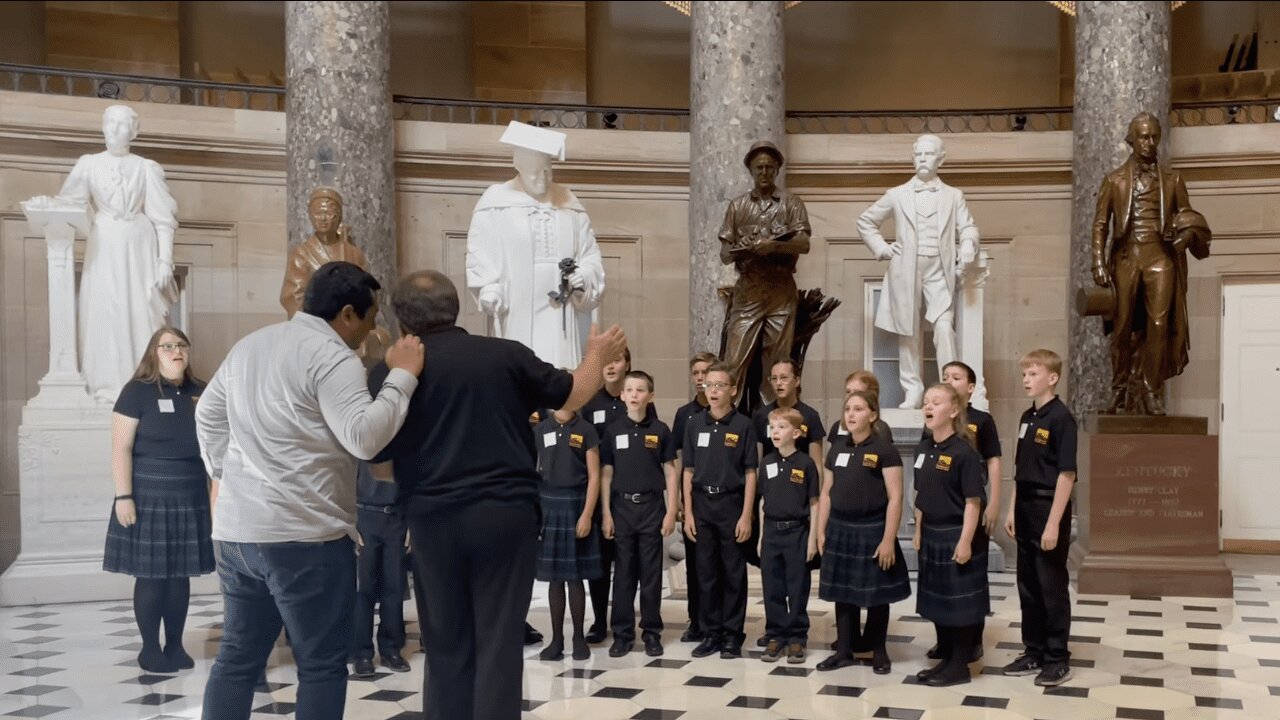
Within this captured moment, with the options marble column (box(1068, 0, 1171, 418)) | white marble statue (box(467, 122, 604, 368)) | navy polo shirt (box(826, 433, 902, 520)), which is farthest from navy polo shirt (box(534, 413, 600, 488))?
marble column (box(1068, 0, 1171, 418))

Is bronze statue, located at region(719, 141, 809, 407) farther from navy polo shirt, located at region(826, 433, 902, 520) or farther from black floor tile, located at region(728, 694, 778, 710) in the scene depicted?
black floor tile, located at region(728, 694, 778, 710)

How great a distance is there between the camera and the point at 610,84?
14656 mm

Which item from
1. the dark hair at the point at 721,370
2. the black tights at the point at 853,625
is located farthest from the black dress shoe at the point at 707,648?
the dark hair at the point at 721,370

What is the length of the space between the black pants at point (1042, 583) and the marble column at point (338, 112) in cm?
564

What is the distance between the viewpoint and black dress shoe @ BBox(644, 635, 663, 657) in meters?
6.34

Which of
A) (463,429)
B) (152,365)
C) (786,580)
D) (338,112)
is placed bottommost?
(786,580)

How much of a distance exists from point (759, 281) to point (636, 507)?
7.26 ft

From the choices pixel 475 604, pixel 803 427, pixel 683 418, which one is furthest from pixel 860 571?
pixel 475 604

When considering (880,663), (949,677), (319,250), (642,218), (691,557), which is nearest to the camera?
(949,677)

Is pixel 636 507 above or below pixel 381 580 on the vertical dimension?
above

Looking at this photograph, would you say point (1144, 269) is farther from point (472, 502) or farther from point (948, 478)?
point (472, 502)

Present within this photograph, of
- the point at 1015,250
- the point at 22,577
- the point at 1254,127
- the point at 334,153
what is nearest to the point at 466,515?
the point at 22,577

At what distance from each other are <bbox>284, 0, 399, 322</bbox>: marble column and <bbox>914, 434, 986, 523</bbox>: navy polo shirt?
543 centimetres

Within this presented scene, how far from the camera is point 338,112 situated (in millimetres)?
10125
